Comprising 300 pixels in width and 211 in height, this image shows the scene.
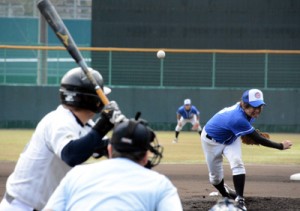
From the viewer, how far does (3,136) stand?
2473 centimetres

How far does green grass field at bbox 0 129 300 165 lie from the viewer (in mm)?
17797

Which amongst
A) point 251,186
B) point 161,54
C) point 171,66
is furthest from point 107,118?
point 171,66

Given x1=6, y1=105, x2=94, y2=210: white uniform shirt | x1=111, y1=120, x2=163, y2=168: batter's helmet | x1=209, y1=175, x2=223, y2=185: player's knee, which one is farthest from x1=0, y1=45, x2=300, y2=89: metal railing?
x1=111, y1=120, x2=163, y2=168: batter's helmet

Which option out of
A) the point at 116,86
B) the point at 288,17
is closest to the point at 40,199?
the point at 288,17

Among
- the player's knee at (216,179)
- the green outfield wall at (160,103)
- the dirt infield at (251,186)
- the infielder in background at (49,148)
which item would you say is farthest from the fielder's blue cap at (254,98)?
the green outfield wall at (160,103)

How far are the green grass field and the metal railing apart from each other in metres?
2.65

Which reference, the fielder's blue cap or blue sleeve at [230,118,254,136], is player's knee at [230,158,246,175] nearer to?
blue sleeve at [230,118,254,136]

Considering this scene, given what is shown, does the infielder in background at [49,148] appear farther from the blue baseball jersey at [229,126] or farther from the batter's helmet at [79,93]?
the blue baseball jersey at [229,126]

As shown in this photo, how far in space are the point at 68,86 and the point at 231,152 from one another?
559 centimetres

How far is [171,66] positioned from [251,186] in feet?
50.9

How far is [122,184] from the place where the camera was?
3.84 m

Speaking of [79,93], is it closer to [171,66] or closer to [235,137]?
[235,137]

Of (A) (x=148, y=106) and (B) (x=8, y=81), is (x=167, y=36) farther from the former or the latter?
(B) (x=8, y=81)

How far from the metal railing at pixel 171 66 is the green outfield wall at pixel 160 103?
10.2 inches
